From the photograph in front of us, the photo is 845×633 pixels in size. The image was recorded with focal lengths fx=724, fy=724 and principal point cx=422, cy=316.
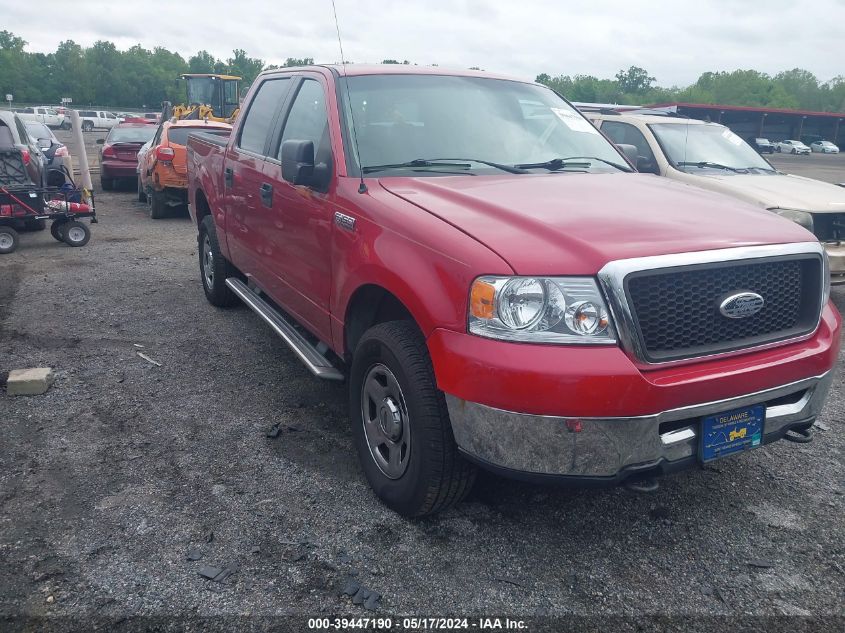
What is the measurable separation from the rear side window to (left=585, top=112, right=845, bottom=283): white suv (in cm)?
380

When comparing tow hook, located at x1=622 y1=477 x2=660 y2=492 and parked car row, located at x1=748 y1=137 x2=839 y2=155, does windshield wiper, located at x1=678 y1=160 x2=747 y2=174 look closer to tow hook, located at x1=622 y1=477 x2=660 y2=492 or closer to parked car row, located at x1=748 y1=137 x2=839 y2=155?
tow hook, located at x1=622 y1=477 x2=660 y2=492

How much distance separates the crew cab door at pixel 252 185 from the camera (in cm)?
473

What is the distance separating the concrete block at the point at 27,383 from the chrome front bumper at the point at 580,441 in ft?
10.2

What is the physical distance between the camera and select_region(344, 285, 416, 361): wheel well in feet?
10.8

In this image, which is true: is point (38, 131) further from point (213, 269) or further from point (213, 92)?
point (213, 92)

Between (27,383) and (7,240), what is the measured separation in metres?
5.60

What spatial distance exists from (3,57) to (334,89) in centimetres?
12653

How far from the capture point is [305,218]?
12.9ft

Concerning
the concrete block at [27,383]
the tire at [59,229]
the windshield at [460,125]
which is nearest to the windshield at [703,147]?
the windshield at [460,125]

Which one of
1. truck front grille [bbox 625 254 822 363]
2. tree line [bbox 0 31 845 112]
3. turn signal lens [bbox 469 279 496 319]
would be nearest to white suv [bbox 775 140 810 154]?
tree line [bbox 0 31 845 112]

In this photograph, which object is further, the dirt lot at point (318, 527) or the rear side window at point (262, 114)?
the rear side window at point (262, 114)

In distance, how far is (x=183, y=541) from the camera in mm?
3021

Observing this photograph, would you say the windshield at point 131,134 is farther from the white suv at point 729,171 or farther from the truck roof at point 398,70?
the truck roof at point 398,70

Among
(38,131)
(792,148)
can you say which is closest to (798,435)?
(38,131)
